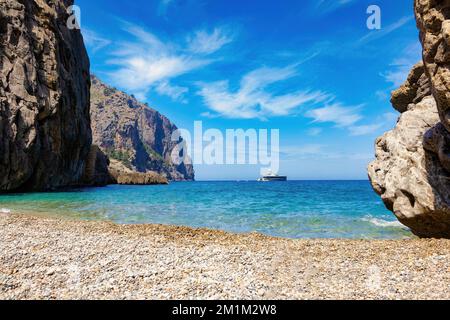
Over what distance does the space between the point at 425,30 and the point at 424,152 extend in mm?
5395

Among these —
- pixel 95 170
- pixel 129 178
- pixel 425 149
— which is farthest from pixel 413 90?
pixel 129 178

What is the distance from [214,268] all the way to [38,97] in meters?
49.0

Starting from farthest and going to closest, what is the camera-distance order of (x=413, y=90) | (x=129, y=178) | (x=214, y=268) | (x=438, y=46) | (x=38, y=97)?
1. (x=129, y=178)
2. (x=38, y=97)
3. (x=413, y=90)
4. (x=438, y=46)
5. (x=214, y=268)

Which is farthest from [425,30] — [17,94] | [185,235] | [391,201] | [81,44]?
[81,44]

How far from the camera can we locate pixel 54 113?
47.7 m

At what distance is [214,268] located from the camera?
737 centimetres

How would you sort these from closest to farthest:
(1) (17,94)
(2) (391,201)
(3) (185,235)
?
(3) (185,235)
(2) (391,201)
(1) (17,94)

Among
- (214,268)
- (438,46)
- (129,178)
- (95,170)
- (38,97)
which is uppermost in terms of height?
(38,97)

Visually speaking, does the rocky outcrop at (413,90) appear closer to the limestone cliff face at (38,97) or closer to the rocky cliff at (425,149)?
the rocky cliff at (425,149)

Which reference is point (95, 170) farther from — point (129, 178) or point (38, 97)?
point (38, 97)

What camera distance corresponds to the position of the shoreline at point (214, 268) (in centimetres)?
600
